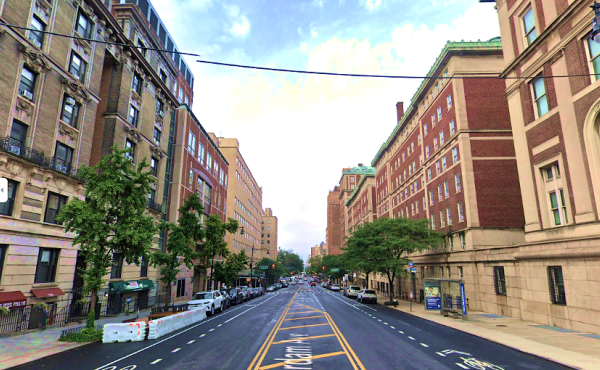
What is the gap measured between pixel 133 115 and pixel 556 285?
3339 centimetres

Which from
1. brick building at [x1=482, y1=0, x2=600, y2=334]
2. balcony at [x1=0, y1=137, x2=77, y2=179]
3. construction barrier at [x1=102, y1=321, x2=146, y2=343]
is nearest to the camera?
construction barrier at [x1=102, y1=321, x2=146, y2=343]

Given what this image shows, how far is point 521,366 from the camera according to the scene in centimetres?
1057

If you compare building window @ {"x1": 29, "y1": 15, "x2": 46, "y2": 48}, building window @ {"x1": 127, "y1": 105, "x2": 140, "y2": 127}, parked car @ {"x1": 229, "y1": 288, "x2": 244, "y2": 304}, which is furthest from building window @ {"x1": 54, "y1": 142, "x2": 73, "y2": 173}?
parked car @ {"x1": 229, "y1": 288, "x2": 244, "y2": 304}

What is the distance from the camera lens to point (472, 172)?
31609 mm

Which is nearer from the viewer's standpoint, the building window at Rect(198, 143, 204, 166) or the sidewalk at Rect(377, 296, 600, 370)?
the sidewalk at Rect(377, 296, 600, 370)

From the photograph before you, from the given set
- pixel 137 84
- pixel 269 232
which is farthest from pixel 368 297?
pixel 269 232

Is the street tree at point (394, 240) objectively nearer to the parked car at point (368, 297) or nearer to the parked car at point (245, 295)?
the parked car at point (368, 297)

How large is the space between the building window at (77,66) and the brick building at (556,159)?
26.3 metres

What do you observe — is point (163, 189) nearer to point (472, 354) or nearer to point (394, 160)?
point (472, 354)

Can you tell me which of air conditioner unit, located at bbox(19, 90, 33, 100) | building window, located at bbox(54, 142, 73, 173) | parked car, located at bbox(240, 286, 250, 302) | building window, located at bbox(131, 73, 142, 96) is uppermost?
building window, located at bbox(131, 73, 142, 96)

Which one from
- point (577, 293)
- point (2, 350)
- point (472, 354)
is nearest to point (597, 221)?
point (577, 293)

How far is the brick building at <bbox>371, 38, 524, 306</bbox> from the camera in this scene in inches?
1187

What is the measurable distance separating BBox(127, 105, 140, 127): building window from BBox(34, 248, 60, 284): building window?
42.5 feet

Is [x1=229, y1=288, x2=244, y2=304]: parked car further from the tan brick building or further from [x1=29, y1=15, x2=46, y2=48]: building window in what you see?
the tan brick building
